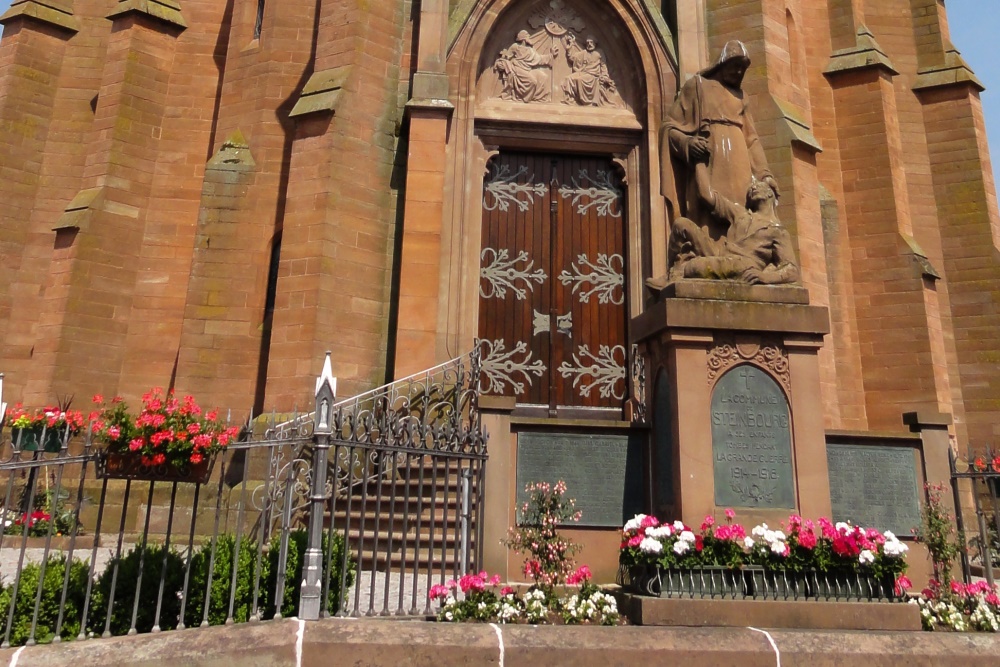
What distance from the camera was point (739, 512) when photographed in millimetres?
5586

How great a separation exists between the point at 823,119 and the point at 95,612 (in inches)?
578

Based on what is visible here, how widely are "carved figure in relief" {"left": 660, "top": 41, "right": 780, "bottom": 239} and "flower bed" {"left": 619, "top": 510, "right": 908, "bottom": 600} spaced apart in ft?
8.87

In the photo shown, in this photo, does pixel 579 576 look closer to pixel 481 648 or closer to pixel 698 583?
pixel 698 583

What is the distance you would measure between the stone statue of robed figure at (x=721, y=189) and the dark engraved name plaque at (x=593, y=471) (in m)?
1.70

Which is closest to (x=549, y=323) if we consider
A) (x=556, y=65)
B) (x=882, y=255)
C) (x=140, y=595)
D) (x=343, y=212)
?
(x=343, y=212)

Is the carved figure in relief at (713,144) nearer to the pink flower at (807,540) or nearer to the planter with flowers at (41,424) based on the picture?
the pink flower at (807,540)

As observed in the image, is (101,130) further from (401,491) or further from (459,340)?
(401,491)

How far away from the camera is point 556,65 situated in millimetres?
12914

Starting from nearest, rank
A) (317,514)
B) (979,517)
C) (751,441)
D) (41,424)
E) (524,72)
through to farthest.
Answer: (317,514)
(751,441)
(979,517)
(41,424)
(524,72)

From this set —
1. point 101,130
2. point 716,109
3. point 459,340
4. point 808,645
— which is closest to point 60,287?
point 101,130

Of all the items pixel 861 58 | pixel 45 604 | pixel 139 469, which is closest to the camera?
pixel 45 604

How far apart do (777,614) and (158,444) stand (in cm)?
412

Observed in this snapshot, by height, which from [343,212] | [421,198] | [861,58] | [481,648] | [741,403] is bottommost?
[481,648]

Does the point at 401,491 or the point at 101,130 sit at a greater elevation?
the point at 101,130
